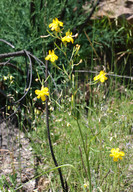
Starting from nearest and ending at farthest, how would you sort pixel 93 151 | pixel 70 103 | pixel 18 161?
pixel 93 151, pixel 18 161, pixel 70 103

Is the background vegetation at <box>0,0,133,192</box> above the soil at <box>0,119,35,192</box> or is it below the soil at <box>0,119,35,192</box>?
above

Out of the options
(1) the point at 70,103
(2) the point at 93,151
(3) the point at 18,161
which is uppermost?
(1) the point at 70,103

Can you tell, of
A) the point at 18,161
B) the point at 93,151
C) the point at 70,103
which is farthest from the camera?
the point at 70,103

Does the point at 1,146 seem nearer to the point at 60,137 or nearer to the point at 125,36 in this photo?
the point at 60,137

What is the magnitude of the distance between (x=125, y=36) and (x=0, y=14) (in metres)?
1.63

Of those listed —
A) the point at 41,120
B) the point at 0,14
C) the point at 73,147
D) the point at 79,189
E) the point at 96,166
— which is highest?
the point at 0,14

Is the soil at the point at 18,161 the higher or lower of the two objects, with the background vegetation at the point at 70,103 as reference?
lower

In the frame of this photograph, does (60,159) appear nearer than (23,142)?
Yes

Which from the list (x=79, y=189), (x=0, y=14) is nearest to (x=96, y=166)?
(x=79, y=189)

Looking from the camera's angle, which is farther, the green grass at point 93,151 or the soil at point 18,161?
the soil at point 18,161

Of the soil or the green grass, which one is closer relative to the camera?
the green grass

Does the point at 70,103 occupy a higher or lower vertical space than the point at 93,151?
higher

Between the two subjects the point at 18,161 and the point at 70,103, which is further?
the point at 70,103

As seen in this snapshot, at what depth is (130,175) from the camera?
5.41ft
